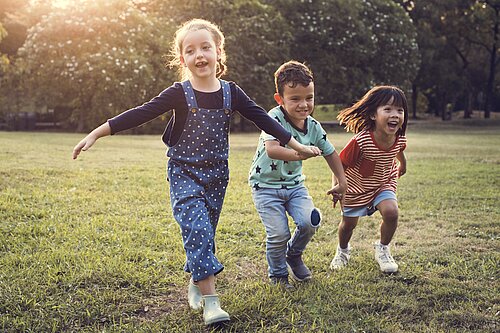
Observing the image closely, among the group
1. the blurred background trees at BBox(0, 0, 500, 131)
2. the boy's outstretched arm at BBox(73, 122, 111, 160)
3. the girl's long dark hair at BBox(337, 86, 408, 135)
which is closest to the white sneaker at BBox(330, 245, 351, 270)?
the girl's long dark hair at BBox(337, 86, 408, 135)

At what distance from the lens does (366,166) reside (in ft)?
13.1

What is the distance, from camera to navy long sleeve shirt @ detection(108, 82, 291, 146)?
9.91 ft

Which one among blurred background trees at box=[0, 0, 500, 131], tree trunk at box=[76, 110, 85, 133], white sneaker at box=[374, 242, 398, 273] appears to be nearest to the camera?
white sneaker at box=[374, 242, 398, 273]

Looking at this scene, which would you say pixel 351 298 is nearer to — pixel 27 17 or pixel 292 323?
pixel 292 323

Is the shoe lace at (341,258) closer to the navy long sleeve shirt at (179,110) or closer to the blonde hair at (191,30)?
the navy long sleeve shirt at (179,110)

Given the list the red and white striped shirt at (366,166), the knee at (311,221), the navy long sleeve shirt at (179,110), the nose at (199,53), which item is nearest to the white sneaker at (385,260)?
the red and white striped shirt at (366,166)

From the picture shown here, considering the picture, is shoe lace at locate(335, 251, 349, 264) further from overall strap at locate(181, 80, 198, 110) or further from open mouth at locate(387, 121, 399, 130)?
overall strap at locate(181, 80, 198, 110)

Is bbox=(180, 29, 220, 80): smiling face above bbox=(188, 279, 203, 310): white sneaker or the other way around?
above

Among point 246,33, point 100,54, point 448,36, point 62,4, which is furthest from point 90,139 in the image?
point 448,36

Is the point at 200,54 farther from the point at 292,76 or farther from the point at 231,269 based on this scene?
the point at 231,269

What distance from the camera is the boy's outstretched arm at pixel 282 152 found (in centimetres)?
314

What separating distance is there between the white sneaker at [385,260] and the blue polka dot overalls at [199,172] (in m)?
1.30

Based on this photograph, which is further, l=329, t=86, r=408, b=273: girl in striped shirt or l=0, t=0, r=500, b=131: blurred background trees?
l=0, t=0, r=500, b=131: blurred background trees

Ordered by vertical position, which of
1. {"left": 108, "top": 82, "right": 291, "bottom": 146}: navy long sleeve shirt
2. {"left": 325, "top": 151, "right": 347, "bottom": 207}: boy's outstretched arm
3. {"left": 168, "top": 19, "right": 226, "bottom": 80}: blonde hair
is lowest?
{"left": 325, "top": 151, "right": 347, "bottom": 207}: boy's outstretched arm
